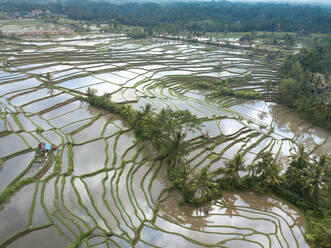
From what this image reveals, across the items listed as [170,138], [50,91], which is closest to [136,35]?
[50,91]

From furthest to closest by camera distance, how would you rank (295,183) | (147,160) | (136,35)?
(136,35) → (147,160) → (295,183)

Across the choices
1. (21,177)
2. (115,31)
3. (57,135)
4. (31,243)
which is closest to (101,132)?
(57,135)

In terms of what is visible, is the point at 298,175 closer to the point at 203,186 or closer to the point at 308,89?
the point at 203,186

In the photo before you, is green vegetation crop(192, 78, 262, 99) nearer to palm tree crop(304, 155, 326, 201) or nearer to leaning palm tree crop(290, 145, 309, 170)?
leaning palm tree crop(290, 145, 309, 170)

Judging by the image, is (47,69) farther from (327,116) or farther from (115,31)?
(115,31)

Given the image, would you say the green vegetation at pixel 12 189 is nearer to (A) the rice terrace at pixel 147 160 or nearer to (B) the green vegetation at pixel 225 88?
(A) the rice terrace at pixel 147 160

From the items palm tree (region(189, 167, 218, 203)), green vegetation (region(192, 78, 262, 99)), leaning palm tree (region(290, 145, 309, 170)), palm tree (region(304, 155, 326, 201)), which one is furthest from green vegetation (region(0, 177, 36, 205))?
green vegetation (region(192, 78, 262, 99))
